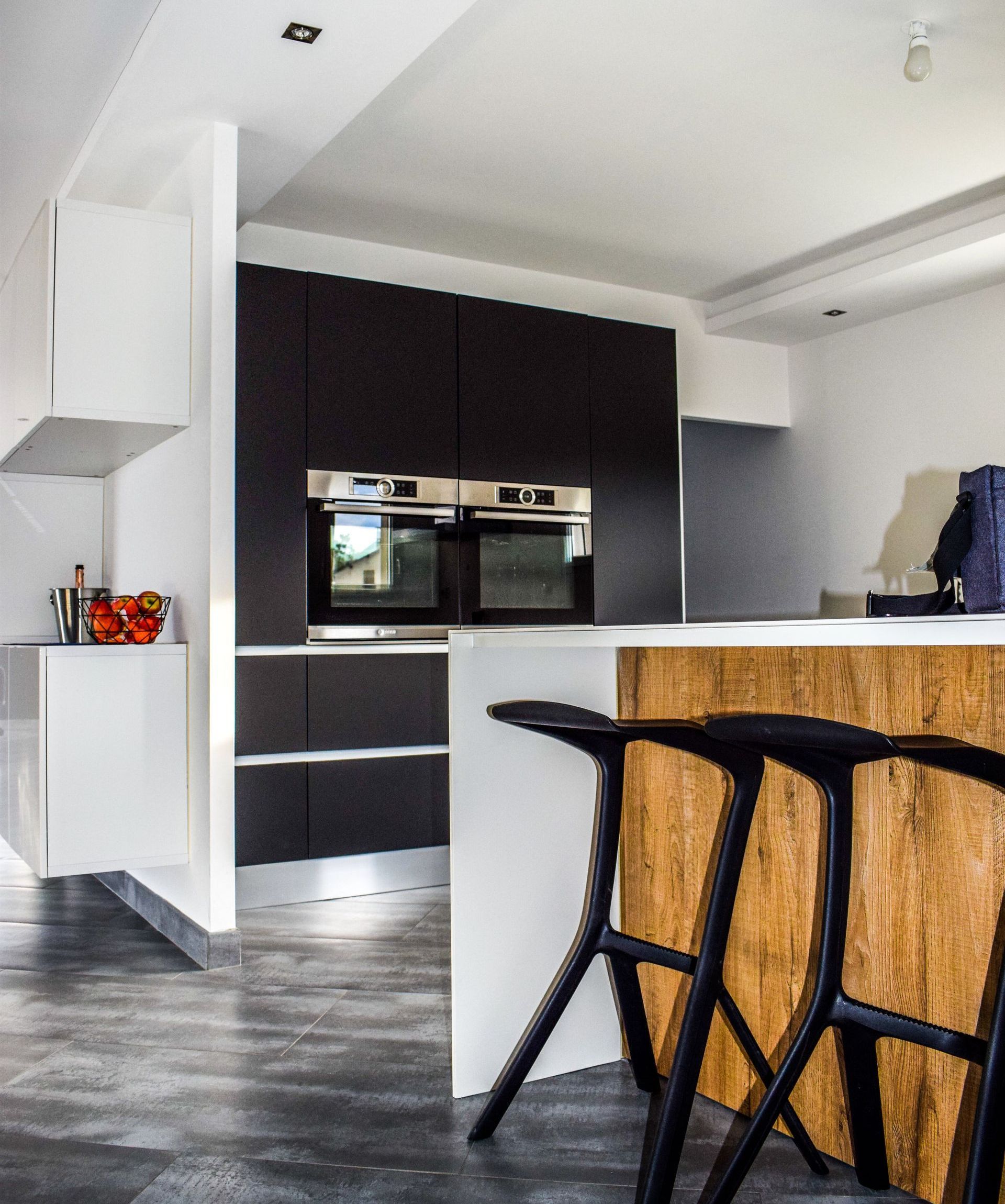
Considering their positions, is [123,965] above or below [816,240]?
below

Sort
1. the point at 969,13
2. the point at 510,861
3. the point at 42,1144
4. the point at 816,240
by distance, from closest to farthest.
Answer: the point at 42,1144, the point at 510,861, the point at 969,13, the point at 816,240

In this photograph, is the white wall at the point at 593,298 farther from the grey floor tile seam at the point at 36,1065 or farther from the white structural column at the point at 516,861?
the grey floor tile seam at the point at 36,1065

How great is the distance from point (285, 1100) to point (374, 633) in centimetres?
173

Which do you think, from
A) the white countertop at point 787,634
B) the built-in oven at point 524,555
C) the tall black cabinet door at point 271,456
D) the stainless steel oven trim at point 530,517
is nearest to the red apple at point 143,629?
the tall black cabinet door at point 271,456

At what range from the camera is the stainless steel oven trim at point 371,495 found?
135 inches

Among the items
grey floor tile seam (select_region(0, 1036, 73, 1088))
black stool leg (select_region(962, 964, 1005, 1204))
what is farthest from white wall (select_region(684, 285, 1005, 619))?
grey floor tile seam (select_region(0, 1036, 73, 1088))

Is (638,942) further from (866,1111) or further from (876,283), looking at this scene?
(876,283)

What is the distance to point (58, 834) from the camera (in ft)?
9.64

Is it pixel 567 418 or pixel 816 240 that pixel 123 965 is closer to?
pixel 567 418

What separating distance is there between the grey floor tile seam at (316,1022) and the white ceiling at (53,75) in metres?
2.51

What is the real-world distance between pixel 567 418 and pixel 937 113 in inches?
61.9

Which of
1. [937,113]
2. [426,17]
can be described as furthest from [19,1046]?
[937,113]

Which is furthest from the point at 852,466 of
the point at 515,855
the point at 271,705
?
the point at 515,855

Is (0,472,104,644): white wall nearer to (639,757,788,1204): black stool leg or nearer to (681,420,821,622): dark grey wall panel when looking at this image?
(681,420,821,622): dark grey wall panel
